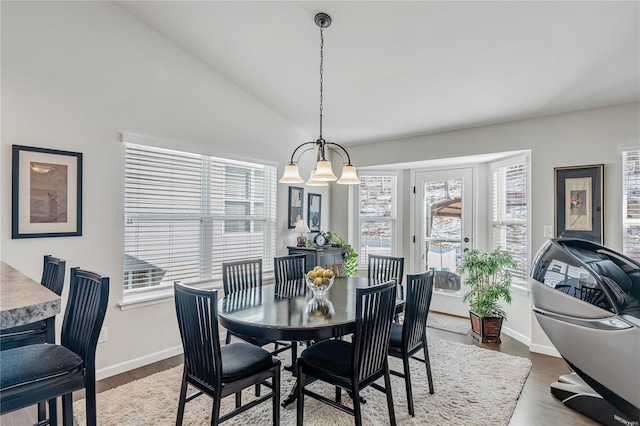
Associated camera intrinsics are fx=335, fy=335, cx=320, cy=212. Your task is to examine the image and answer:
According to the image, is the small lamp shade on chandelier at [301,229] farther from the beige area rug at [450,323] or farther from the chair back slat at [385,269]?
the beige area rug at [450,323]

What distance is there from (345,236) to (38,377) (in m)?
4.37

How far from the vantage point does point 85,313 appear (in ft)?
5.22

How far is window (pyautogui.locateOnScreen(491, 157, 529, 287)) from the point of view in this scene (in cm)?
394

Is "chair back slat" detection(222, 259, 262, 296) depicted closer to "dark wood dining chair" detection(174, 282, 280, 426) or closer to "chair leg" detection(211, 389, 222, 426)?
"dark wood dining chair" detection(174, 282, 280, 426)

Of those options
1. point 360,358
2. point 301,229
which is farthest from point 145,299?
point 360,358

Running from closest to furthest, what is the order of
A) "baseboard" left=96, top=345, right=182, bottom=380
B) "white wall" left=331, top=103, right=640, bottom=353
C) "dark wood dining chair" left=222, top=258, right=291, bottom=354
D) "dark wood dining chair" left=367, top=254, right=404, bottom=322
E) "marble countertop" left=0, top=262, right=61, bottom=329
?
1. "marble countertop" left=0, top=262, right=61, bottom=329
2. "baseboard" left=96, top=345, right=182, bottom=380
3. "dark wood dining chair" left=222, top=258, right=291, bottom=354
4. "white wall" left=331, top=103, right=640, bottom=353
5. "dark wood dining chair" left=367, top=254, right=404, bottom=322

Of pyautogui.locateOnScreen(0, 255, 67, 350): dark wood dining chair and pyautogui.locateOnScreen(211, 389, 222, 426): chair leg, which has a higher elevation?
pyautogui.locateOnScreen(0, 255, 67, 350): dark wood dining chair

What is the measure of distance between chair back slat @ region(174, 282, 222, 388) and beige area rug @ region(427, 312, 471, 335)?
3.25 metres

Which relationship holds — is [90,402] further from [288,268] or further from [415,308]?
[288,268]

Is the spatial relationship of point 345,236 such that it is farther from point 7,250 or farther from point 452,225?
point 7,250

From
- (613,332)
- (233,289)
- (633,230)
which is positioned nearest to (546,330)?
(613,332)

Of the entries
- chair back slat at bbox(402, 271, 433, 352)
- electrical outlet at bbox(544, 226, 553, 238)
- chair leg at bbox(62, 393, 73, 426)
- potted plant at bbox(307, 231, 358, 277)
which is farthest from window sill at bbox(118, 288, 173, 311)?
electrical outlet at bbox(544, 226, 553, 238)

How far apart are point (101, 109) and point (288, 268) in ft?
7.35

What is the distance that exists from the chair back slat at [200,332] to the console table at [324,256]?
7.54 feet
